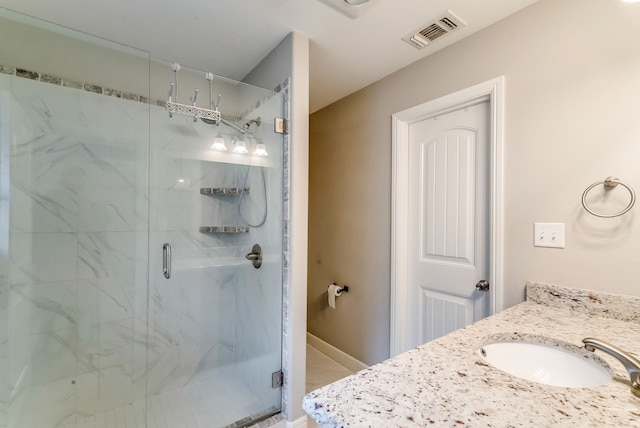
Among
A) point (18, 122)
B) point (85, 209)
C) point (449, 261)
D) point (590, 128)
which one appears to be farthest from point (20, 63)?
point (590, 128)

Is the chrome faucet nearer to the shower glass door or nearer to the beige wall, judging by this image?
the beige wall

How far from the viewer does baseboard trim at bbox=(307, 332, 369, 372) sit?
7.60ft

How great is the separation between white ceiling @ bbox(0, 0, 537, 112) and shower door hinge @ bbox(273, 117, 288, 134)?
19.3 inches

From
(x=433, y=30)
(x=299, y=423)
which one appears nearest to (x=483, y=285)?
(x=299, y=423)

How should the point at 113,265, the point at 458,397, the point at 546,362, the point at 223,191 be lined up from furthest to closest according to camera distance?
1. the point at 223,191
2. the point at 113,265
3. the point at 546,362
4. the point at 458,397

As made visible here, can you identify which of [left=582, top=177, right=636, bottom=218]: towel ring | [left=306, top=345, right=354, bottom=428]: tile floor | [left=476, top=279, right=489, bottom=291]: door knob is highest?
[left=582, top=177, right=636, bottom=218]: towel ring

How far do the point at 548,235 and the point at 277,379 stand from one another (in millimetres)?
1660

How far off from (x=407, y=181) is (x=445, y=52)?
0.83 metres

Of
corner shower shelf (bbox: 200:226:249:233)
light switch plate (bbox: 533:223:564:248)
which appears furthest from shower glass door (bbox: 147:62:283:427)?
light switch plate (bbox: 533:223:564:248)

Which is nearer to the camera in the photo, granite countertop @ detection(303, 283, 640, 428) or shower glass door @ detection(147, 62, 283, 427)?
granite countertop @ detection(303, 283, 640, 428)

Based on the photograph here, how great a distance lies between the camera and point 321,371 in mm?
2326

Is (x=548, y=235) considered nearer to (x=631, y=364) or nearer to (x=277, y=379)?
(x=631, y=364)

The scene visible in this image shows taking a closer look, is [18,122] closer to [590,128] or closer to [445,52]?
[445,52]

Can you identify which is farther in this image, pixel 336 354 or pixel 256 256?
pixel 336 354
